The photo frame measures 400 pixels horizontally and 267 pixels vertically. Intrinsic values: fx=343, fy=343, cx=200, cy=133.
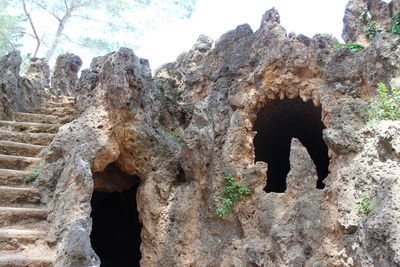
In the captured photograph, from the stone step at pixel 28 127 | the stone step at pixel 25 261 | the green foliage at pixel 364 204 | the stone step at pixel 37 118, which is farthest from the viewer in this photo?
the stone step at pixel 37 118

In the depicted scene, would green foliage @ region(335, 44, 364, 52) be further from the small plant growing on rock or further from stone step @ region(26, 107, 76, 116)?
stone step @ region(26, 107, 76, 116)

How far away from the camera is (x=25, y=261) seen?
394 centimetres

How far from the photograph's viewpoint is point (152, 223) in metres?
6.18

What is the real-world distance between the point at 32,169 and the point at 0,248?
1613 mm

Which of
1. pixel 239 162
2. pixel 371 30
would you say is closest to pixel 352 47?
pixel 371 30

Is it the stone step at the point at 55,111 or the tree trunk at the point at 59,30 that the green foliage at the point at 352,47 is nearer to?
the stone step at the point at 55,111

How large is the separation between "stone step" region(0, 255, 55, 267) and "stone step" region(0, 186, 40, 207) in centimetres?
112

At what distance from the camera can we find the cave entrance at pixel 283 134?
28.0 ft

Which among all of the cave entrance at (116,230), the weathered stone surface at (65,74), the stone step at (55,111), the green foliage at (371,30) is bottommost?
the cave entrance at (116,230)

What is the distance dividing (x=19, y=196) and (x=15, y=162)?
2.90ft

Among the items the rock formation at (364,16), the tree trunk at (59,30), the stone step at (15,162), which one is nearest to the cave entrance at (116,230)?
the stone step at (15,162)

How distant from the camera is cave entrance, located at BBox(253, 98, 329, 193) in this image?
852 cm

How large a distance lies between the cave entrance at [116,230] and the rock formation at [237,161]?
2.64 m

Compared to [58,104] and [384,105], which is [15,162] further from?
[384,105]
